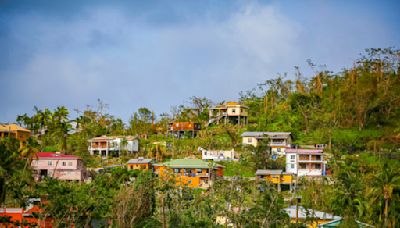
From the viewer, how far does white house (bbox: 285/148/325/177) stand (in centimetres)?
4750

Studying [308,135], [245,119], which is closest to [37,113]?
[245,119]

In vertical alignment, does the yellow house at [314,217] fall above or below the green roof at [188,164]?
→ below

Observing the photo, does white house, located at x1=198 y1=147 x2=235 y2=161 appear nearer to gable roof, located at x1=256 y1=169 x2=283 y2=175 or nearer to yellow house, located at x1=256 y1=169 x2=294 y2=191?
gable roof, located at x1=256 y1=169 x2=283 y2=175

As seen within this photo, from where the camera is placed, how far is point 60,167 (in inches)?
1882

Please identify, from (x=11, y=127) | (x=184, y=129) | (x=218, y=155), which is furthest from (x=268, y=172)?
(x=11, y=127)

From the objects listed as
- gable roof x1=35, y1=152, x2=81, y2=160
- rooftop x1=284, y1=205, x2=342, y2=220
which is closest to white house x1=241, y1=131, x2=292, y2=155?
gable roof x1=35, y1=152, x2=81, y2=160

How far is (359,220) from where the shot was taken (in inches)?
1299

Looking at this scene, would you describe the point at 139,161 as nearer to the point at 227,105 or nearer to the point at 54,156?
the point at 54,156

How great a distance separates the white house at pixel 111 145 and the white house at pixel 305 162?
48.9 ft

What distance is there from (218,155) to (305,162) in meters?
7.78

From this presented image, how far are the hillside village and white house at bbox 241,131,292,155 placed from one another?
94 mm

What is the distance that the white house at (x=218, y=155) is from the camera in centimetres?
5122

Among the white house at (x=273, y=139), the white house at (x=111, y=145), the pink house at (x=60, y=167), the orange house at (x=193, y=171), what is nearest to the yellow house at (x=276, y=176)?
the orange house at (x=193, y=171)

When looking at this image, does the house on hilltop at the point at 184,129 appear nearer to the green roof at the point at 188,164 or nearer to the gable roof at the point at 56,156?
the green roof at the point at 188,164
